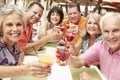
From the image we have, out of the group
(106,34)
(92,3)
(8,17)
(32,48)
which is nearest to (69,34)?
(32,48)

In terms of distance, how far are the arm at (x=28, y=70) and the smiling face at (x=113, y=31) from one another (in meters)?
0.98

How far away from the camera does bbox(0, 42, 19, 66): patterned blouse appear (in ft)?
6.40

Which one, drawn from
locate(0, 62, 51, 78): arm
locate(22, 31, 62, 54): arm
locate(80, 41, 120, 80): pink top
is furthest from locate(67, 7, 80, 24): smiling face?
locate(0, 62, 51, 78): arm

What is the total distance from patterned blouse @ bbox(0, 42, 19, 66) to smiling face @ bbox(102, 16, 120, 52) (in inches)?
31.3

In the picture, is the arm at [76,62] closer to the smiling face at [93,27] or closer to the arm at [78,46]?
the arm at [78,46]

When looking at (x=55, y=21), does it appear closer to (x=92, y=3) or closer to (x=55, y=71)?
(x=55, y=71)

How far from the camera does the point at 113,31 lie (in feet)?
7.32

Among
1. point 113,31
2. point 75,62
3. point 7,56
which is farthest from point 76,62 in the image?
point 7,56

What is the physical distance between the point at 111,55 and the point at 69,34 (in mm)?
731

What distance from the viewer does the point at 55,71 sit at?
210 cm

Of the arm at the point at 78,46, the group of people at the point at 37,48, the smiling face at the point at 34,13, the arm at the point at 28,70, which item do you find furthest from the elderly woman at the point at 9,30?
the smiling face at the point at 34,13

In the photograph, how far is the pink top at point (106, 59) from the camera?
2189mm

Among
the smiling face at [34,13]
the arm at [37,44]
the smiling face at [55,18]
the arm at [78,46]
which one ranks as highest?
the smiling face at [34,13]

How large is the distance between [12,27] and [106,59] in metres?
0.89
